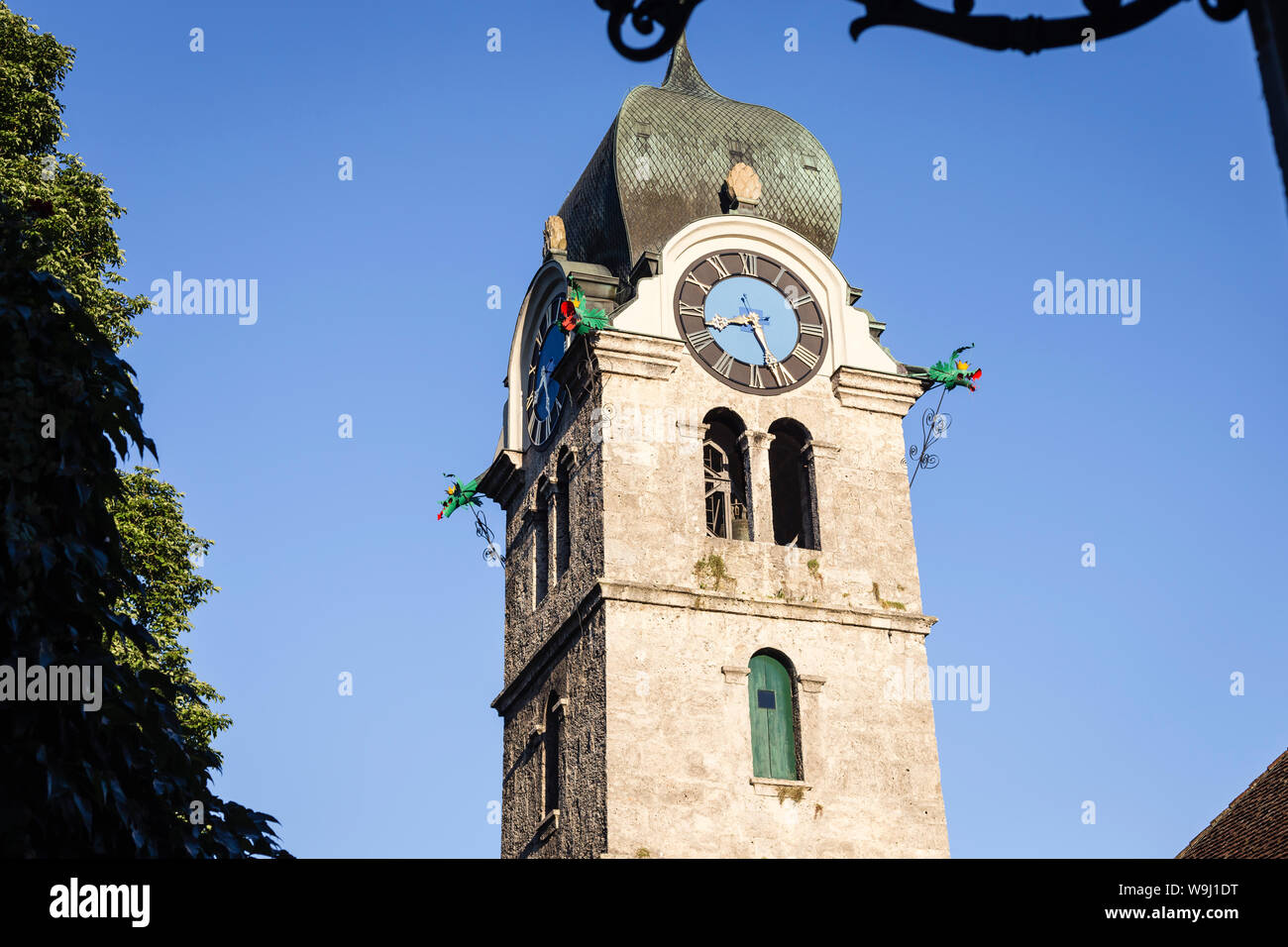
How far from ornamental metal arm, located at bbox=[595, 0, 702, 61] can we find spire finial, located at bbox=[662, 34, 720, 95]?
29.6m

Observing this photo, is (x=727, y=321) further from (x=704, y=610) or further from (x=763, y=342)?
(x=704, y=610)

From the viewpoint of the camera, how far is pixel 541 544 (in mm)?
29641

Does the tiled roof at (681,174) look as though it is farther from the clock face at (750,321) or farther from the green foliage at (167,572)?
the green foliage at (167,572)

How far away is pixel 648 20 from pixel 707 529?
23.4 meters

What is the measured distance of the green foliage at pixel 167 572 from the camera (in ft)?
63.1

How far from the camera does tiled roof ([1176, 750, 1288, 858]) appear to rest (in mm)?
20359

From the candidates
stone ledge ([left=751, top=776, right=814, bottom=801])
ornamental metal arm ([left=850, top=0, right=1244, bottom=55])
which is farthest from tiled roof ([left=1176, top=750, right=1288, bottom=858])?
ornamental metal arm ([left=850, top=0, right=1244, bottom=55])

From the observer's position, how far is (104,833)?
9.77m

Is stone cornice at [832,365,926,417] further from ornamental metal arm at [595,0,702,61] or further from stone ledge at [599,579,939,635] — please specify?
ornamental metal arm at [595,0,702,61]

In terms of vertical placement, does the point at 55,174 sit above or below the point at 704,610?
above

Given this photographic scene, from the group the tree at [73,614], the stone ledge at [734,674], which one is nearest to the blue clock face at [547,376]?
the stone ledge at [734,674]

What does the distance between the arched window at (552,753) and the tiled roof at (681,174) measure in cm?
818

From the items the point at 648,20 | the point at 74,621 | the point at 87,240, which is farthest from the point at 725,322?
the point at 648,20
